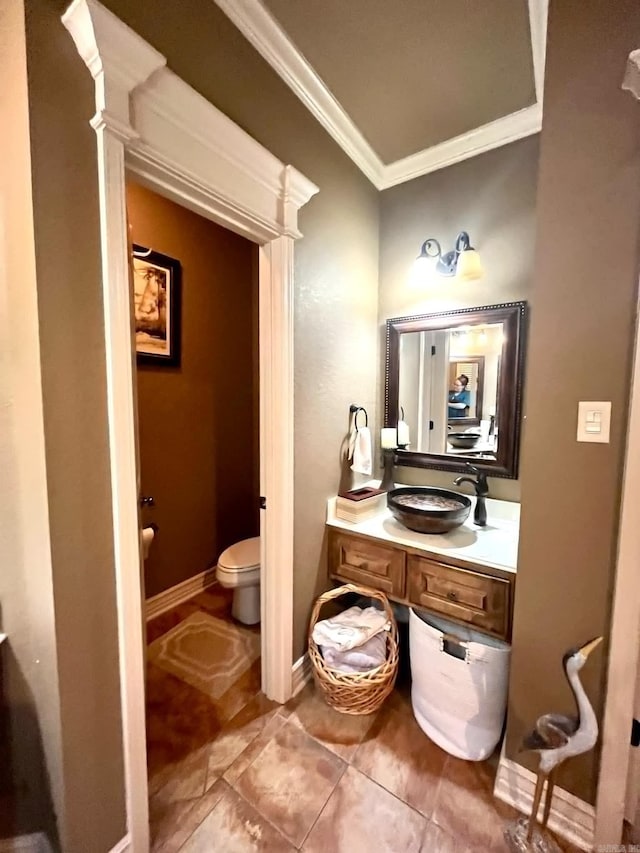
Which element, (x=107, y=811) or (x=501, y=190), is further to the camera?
(x=501, y=190)

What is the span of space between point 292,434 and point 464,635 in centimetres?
114

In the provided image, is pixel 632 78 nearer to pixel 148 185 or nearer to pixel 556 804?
pixel 148 185

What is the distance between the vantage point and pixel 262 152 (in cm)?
126

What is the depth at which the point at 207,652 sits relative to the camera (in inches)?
75.8

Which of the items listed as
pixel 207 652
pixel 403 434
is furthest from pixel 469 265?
pixel 207 652

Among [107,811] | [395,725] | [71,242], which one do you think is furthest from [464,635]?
[71,242]

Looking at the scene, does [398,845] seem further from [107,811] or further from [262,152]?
[262,152]

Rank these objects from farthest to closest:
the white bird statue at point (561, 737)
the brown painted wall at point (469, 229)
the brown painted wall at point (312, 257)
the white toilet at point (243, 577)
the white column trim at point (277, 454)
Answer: the white toilet at point (243, 577) < the brown painted wall at point (469, 229) < the white column trim at point (277, 454) < the brown painted wall at point (312, 257) < the white bird statue at point (561, 737)

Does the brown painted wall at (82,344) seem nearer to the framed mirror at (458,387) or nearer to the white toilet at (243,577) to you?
the white toilet at (243,577)

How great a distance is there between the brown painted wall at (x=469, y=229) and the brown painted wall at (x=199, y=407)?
1.19 m

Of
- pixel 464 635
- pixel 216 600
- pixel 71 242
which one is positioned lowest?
pixel 216 600

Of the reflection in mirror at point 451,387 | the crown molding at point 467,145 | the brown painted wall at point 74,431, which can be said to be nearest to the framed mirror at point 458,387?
the reflection in mirror at point 451,387

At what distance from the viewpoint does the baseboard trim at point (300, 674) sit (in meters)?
1.66

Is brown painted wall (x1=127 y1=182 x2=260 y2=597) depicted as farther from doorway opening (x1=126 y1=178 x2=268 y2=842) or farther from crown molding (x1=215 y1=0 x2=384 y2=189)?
crown molding (x1=215 y1=0 x2=384 y2=189)
